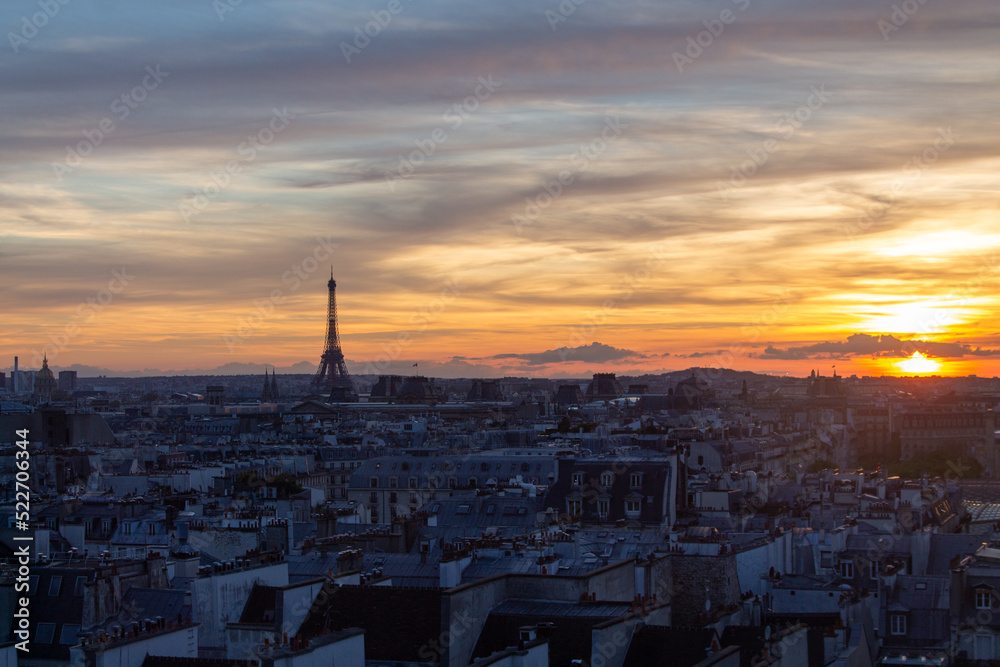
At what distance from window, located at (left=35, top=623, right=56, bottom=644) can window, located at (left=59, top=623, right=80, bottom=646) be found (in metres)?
0.18

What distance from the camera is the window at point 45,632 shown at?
79.5 feet

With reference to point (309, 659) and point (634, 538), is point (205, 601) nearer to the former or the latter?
point (309, 659)

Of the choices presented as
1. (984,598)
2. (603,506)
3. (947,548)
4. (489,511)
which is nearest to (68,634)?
(984,598)

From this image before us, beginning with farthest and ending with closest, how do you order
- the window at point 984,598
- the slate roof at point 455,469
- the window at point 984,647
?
the slate roof at point 455,469
the window at point 984,598
the window at point 984,647

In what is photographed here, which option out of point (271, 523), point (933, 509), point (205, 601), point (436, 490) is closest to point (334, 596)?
point (205, 601)

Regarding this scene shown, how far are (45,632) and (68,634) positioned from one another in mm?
582

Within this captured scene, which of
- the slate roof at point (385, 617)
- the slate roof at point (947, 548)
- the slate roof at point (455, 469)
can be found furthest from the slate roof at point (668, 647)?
the slate roof at point (455, 469)

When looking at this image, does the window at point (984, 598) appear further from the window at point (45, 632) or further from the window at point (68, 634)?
the window at point (45, 632)

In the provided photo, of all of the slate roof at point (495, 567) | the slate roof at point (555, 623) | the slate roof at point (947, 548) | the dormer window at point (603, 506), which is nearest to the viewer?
the slate roof at point (555, 623)

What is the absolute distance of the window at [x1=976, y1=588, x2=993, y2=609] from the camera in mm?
31422

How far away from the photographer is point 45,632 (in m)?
24.5

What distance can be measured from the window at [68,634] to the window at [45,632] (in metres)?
0.18

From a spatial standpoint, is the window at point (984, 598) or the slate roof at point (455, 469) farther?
the slate roof at point (455, 469)

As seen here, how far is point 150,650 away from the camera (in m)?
18.6
